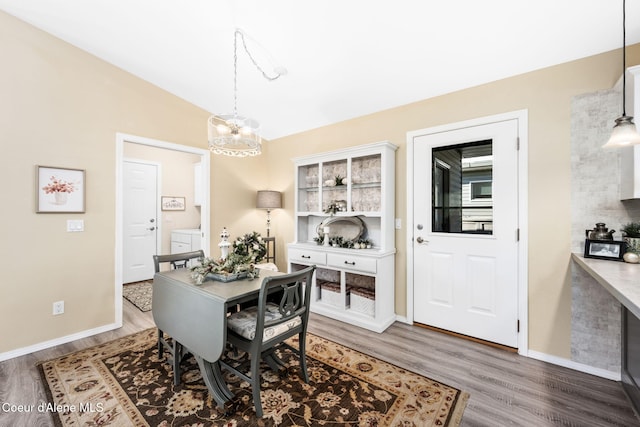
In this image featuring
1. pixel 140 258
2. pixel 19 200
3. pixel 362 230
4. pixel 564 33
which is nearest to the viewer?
pixel 564 33

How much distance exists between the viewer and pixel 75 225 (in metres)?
2.60

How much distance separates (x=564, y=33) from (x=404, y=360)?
2.69 m

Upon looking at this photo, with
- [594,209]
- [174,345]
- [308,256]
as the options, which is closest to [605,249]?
[594,209]

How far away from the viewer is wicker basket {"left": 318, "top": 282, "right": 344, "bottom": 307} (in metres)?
3.06

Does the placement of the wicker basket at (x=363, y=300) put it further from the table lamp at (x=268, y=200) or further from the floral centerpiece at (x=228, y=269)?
the table lamp at (x=268, y=200)

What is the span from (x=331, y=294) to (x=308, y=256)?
525mm

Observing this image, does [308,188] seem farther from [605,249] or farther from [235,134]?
[605,249]

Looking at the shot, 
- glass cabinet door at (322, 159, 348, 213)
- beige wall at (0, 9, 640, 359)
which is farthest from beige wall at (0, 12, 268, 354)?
glass cabinet door at (322, 159, 348, 213)

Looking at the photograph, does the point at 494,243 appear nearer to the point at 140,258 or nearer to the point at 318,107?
the point at 318,107

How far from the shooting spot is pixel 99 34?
2428 mm

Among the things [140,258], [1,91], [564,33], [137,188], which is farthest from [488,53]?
[140,258]

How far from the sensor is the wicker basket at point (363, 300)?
2.81 m

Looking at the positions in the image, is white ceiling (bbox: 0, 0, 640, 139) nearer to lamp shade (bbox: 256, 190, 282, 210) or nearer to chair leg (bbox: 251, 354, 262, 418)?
lamp shade (bbox: 256, 190, 282, 210)

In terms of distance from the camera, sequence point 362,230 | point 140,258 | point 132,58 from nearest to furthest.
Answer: point 132,58 < point 362,230 < point 140,258
